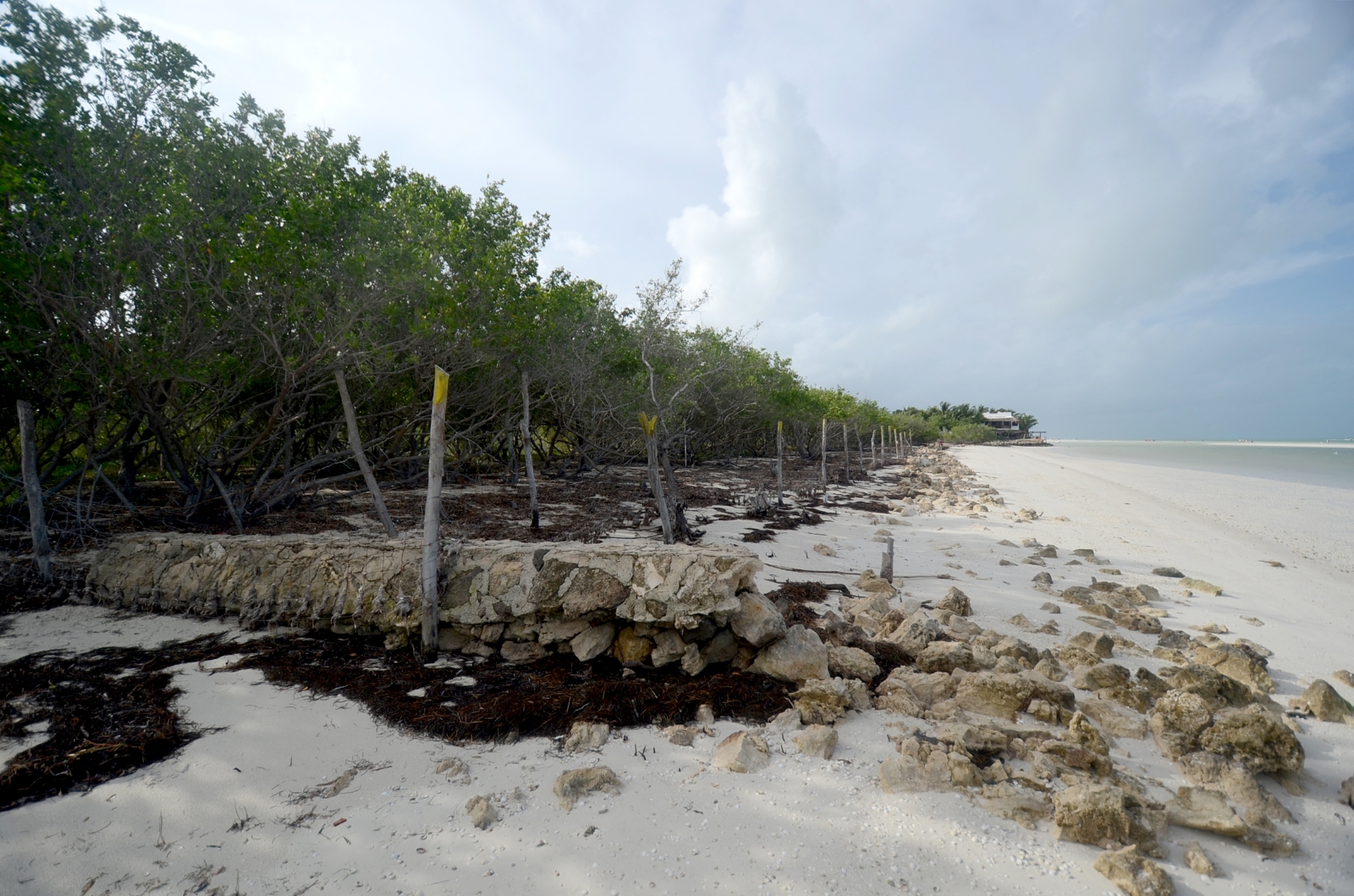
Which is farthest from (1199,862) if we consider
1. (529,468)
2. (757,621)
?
(529,468)

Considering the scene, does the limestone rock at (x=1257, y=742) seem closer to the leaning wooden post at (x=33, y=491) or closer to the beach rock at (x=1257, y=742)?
the beach rock at (x=1257, y=742)

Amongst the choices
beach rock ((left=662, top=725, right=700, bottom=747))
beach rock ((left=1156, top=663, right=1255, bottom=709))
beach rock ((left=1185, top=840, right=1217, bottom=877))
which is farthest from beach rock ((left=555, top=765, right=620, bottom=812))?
beach rock ((left=1156, top=663, right=1255, bottom=709))

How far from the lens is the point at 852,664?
455cm

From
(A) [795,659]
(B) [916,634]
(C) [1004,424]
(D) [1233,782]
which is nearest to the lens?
(D) [1233,782]

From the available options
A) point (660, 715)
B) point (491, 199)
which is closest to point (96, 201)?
point (491, 199)

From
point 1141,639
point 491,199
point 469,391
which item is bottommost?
point 1141,639

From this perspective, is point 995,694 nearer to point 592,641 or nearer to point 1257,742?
point 1257,742

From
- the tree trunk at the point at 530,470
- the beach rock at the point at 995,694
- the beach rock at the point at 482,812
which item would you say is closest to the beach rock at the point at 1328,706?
the beach rock at the point at 995,694

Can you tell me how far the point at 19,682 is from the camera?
13.9 ft

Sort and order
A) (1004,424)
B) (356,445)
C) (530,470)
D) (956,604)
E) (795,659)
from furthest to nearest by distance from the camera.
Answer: (1004,424)
(530,470)
(356,445)
(956,604)
(795,659)

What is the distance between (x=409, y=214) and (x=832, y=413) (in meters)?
24.5

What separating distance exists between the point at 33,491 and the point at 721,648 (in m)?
8.23

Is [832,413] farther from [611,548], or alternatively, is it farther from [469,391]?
[611,548]

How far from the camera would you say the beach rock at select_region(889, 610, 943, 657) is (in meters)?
4.94
